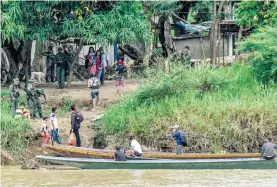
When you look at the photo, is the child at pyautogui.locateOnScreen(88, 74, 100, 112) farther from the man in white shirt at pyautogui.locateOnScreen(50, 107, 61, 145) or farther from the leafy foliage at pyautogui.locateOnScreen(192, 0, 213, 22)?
the leafy foliage at pyautogui.locateOnScreen(192, 0, 213, 22)

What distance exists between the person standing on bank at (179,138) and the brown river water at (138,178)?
0.94 meters

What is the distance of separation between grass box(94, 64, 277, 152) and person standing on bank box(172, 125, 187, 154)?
3.65ft

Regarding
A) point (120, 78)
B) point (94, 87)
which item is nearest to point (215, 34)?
point (120, 78)

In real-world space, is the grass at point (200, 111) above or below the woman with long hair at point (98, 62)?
below

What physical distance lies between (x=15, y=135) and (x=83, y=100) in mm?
3964

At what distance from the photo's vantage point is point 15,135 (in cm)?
2508

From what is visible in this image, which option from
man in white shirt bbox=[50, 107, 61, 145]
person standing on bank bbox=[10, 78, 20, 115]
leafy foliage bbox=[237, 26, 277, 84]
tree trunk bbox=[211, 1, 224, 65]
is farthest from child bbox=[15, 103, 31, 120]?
tree trunk bbox=[211, 1, 224, 65]

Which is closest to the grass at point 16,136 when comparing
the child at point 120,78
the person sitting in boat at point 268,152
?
the child at point 120,78

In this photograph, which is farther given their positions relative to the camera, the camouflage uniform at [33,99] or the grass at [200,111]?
the camouflage uniform at [33,99]

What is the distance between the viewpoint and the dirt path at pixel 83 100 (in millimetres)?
26078

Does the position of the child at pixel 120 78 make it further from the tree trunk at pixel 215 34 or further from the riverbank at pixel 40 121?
the tree trunk at pixel 215 34

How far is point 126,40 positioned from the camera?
29156mm

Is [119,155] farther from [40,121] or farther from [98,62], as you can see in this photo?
[98,62]

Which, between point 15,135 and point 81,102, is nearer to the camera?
point 15,135
